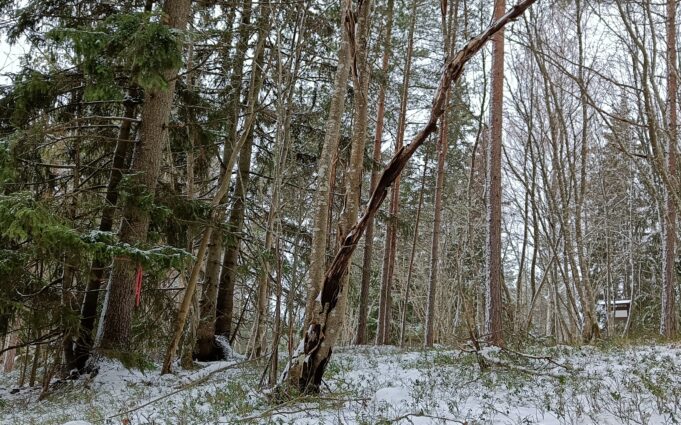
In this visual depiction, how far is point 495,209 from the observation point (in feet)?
29.1

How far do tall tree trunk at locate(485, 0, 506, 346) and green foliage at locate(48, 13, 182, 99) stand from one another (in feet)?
19.4

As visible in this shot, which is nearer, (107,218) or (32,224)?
(32,224)

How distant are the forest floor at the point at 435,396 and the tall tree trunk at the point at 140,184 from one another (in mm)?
669

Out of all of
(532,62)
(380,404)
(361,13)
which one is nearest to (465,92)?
(532,62)

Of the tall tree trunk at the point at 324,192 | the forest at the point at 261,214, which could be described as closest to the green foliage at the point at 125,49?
the forest at the point at 261,214

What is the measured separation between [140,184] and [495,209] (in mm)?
6239

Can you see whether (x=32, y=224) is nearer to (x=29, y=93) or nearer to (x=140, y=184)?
(x=140, y=184)

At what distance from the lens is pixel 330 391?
17.0ft

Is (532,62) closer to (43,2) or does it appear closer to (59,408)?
(43,2)

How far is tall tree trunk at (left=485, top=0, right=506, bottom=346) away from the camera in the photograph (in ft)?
28.6

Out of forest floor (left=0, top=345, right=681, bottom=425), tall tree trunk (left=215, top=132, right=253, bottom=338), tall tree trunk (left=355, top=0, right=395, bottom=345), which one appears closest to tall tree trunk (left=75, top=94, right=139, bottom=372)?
forest floor (left=0, top=345, right=681, bottom=425)

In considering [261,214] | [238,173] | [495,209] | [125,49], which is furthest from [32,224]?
[495,209]

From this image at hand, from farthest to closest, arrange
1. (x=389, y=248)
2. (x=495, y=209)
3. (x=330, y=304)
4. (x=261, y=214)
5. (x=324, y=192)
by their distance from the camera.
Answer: (x=389, y=248)
(x=261, y=214)
(x=495, y=209)
(x=324, y=192)
(x=330, y=304)

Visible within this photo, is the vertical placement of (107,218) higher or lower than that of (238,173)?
lower
